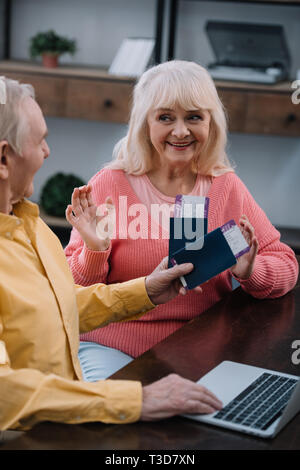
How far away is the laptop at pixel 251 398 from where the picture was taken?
1.28 m

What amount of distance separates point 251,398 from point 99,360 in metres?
0.65

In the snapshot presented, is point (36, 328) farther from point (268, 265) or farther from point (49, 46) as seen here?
point (49, 46)

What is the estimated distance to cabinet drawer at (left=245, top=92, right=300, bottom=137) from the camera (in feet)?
12.8

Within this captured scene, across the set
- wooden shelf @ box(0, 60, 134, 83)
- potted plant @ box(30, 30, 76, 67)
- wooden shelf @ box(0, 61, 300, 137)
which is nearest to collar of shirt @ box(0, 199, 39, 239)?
wooden shelf @ box(0, 61, 300, 137)

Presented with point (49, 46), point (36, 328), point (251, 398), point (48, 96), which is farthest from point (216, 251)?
point (49, 46)

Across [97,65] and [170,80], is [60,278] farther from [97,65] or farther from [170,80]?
[97,65]

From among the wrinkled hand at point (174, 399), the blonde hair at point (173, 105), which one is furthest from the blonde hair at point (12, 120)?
the blonde hair at point (173, 105)

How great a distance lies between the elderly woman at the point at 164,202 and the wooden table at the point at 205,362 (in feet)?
0.38

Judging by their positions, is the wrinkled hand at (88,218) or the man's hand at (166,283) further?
the wrinkled hand at (88,218)

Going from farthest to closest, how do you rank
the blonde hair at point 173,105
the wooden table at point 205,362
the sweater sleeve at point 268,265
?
the blonde hair at point 173,105 < the sweater sleeve at point 268,265 < the wooden table at point 205,362

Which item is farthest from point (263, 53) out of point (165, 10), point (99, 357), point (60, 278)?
point (60, 278)

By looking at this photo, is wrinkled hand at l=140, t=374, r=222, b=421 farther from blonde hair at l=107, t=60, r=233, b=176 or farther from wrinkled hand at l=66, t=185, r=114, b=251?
blonde hair at l=107, t=60, r=233, b=176

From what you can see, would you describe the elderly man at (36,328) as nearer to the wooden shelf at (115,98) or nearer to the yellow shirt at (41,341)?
the yellow shirt at (41,341)

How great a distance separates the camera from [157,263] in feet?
7.02
